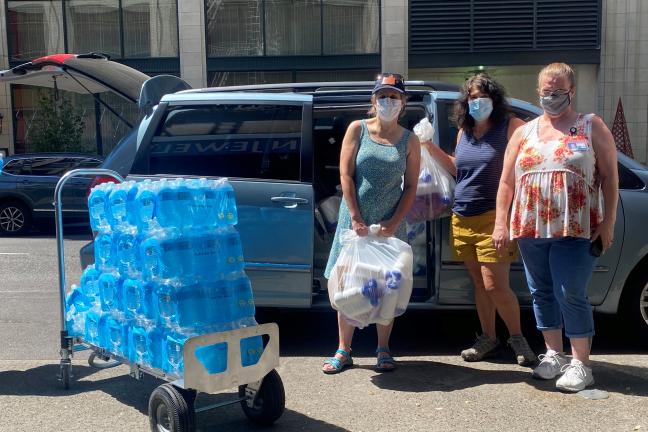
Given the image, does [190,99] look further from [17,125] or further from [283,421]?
[17,125]

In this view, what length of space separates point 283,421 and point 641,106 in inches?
669

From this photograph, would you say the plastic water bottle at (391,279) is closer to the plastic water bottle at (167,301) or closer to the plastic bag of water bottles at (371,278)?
the plastic bag of water bottles at (371,278)

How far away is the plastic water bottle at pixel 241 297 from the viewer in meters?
3.71

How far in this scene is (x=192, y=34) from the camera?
61.7 ft

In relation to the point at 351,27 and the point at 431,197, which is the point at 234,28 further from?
the point at 431,197

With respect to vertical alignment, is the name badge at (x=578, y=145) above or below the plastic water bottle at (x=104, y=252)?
above

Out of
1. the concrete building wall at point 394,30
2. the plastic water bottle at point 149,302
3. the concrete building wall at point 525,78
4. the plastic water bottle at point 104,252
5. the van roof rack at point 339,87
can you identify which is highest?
the concrete building wall at point 394,30

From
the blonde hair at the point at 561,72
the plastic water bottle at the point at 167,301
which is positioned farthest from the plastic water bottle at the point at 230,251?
the blonde hair at the point at 561,72

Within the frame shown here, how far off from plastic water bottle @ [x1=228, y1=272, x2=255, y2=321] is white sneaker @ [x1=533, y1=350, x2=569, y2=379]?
2029 millimetres

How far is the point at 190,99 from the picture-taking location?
5.41m

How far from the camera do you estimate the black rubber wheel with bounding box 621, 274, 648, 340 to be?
5.05m

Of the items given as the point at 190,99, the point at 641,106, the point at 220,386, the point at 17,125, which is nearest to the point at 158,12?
the point at 17,125

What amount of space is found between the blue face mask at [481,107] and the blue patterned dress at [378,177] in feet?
1.57

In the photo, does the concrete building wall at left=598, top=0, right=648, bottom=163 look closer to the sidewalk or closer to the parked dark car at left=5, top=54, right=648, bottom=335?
the parked dark car at left=5, top=54, right=648, bottom=335
